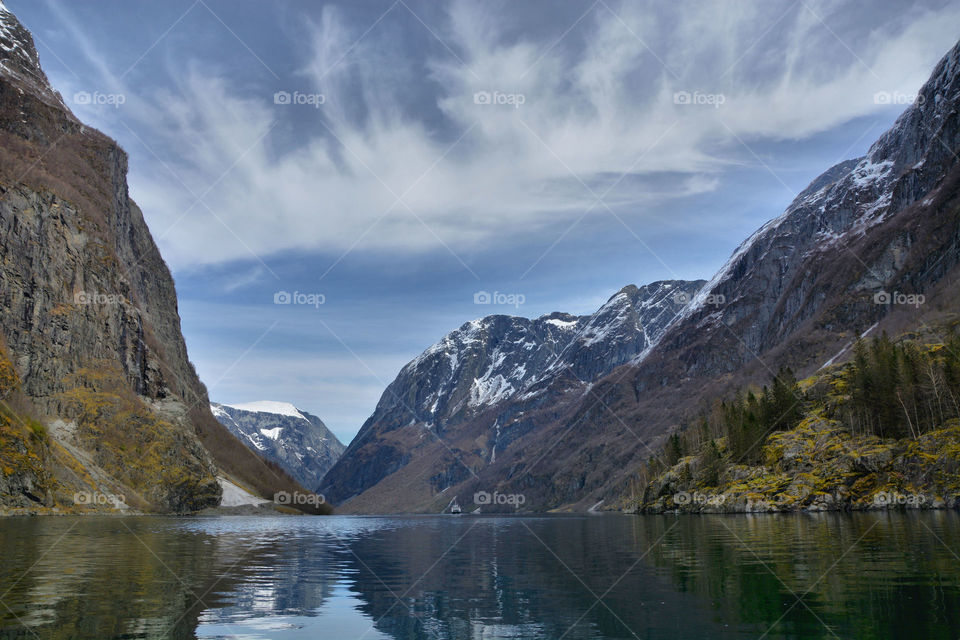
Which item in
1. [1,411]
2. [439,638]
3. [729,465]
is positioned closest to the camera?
[439,638]

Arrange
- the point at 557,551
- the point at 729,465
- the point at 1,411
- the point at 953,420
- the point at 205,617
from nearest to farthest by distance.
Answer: the point at 205,617
the point at 557,551
the point at 953,420
the point at 1,411
the point at 729,465

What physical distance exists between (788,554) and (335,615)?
28905 mm

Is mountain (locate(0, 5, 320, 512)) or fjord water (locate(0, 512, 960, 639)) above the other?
mountain (locate(0, 5, 320, 512))

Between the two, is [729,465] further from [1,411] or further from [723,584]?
[1,411]

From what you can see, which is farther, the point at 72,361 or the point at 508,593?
the point at 72,361

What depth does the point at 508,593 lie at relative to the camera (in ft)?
96.3

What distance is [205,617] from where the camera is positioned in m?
22.6

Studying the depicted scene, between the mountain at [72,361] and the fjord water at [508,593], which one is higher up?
the mountain at [72,361]

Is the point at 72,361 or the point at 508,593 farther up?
the point at 72,361

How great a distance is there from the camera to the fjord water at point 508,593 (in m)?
20.2

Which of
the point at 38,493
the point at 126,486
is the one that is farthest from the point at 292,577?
the point at 126,486

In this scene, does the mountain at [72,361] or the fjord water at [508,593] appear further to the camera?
the mountain at [72,361]

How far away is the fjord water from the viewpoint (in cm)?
2016

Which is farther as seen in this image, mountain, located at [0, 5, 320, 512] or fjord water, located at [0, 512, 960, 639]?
mountain, located at [0, 5, 320, 512]
